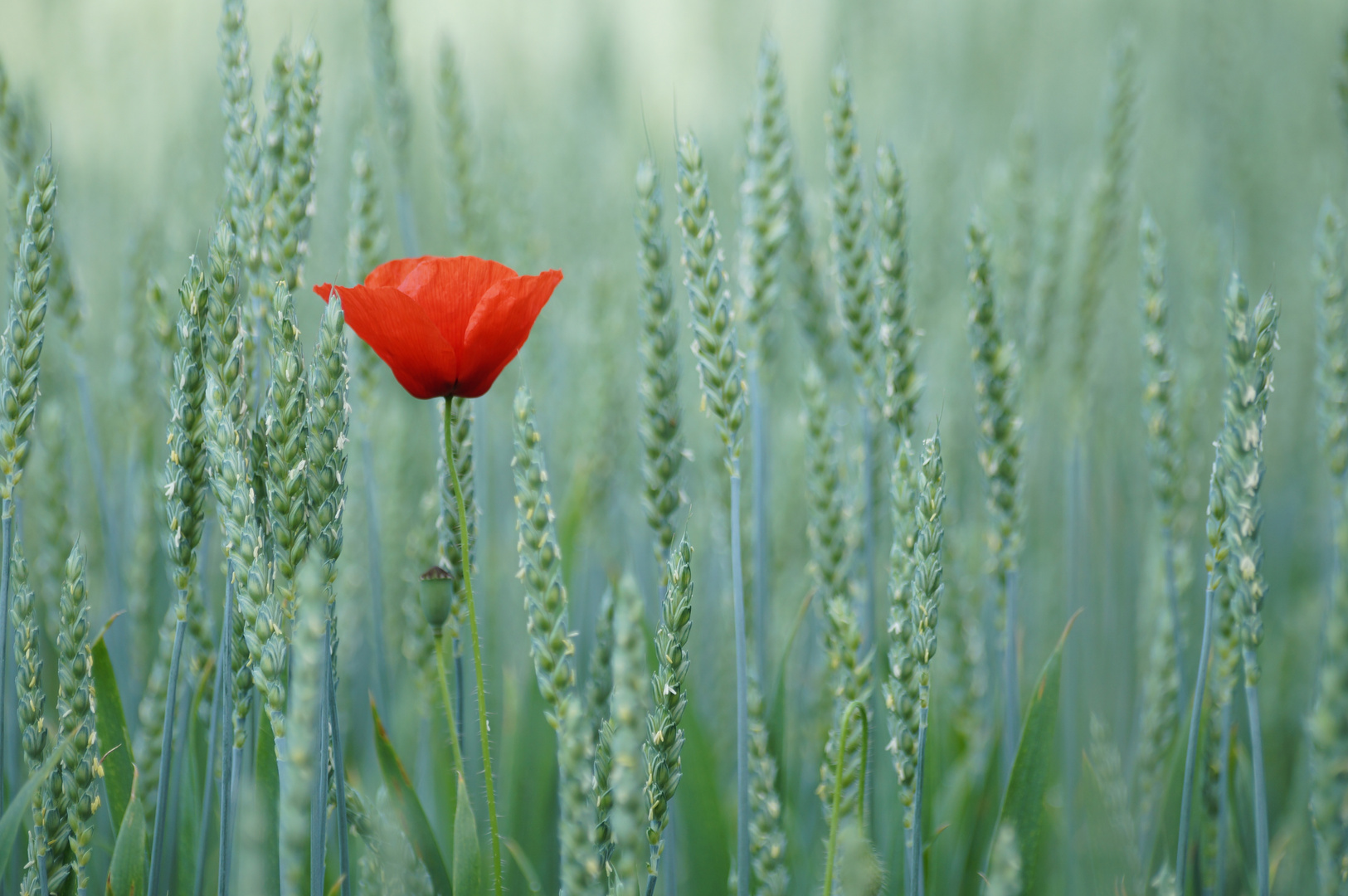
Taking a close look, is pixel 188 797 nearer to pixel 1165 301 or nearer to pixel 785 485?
pixel 785 485

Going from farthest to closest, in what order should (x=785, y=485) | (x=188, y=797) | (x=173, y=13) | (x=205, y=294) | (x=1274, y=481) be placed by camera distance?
(x=173, y=13), (x=1274, y=481), (x=785, y=485), (x=188, y=797), (x=205, y=294)

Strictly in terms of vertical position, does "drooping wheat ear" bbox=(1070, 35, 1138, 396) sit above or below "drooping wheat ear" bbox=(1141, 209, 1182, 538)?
above

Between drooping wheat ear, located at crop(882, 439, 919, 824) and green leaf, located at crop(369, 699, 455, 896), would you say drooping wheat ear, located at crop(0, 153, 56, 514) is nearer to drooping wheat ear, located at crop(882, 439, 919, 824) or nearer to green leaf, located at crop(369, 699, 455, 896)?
green leaf, located at crop(369, 699, 455, 896)

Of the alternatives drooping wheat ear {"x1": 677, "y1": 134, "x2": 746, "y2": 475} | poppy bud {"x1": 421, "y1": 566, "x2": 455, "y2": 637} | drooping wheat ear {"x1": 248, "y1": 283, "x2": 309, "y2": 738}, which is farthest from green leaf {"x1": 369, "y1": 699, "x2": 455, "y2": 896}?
drooping wheat ear {"x1": 677, "y1": 134, "x2": 746, "y2": 475}

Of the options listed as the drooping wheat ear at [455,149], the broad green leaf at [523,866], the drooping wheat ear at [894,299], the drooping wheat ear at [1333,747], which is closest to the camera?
the drooping wheat ear at [1333,747]

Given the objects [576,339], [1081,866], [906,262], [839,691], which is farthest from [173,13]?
[1081,866]

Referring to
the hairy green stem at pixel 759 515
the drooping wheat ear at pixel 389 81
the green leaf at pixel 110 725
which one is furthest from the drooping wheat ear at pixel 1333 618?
the drooping wheat ear at pixel 389 81

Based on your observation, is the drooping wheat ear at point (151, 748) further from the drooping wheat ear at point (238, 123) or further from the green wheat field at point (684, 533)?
the drooping wheat ear at point (238, 123)
